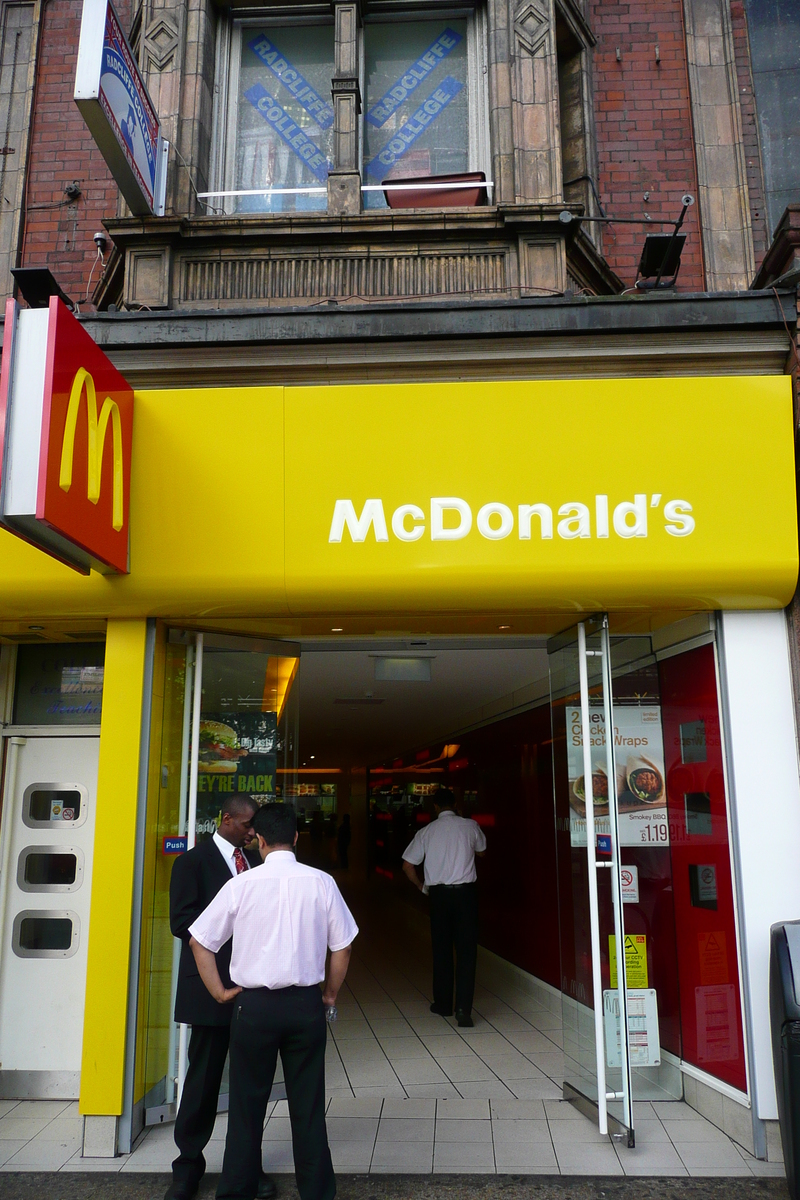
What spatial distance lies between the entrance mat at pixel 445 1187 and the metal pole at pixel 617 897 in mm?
466

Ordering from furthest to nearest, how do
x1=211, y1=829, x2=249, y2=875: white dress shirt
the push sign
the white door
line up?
the white door, the push sign, x1=211, y1=829, x2=249, y2=875: white dress shirt

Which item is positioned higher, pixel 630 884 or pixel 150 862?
pixel 150 862

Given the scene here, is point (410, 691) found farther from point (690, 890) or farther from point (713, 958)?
point (713, 958)

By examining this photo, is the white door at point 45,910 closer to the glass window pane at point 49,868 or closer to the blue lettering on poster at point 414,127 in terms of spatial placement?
the glass window pane at point 49,868

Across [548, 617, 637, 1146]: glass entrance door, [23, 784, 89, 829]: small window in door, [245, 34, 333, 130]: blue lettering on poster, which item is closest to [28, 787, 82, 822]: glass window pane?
[23, 784, 89, 829]: small window in door

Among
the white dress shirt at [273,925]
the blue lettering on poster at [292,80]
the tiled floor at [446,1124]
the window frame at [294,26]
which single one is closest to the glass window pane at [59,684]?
the tiled floor at [446,1124]

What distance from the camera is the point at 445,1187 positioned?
4.17 m

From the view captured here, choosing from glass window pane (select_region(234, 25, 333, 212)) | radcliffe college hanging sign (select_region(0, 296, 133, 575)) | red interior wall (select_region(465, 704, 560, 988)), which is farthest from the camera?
red interior wall (select_region(465, 704, 560, 988))

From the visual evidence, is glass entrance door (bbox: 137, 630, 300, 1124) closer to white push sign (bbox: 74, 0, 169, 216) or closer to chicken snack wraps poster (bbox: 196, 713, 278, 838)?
chicken snack wraps poster (bbox: 196, 713, 278, 838)

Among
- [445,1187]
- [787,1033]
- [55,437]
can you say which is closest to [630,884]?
[787,1033]

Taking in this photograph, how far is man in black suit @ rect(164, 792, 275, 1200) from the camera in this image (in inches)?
A: 160

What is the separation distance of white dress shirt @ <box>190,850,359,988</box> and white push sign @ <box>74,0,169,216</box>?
4.24 meters

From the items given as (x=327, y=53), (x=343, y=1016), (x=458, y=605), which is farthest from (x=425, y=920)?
(x=327, y=53)

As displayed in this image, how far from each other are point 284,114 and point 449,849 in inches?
233
